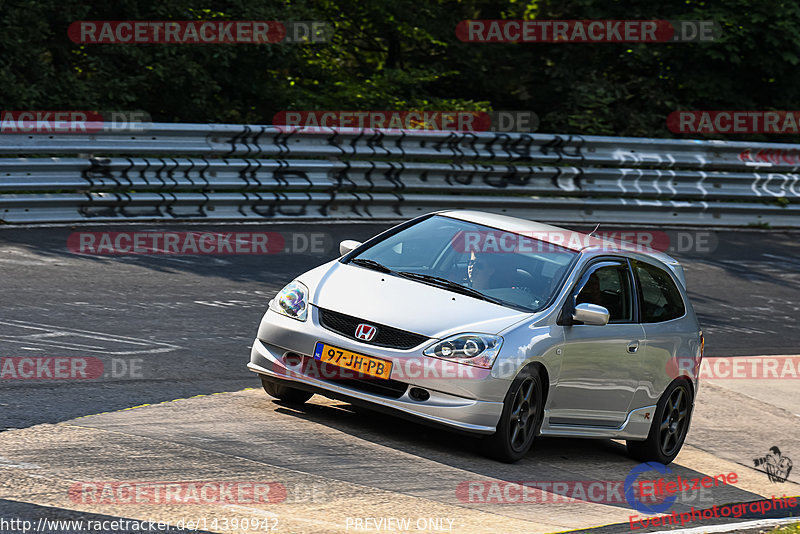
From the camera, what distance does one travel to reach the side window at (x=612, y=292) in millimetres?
8430

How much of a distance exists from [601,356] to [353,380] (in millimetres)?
1829

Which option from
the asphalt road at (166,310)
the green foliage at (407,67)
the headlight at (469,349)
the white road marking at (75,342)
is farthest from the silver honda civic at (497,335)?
the green foliage at (407,67)

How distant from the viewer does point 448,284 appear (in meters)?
8.11

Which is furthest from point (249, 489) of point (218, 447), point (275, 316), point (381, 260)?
point (381, 260)

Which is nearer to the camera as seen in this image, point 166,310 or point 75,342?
point 75,342

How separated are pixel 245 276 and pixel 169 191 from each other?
316cm

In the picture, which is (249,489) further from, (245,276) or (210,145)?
(210,145)

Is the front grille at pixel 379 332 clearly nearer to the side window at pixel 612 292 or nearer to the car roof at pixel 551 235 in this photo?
the side window at pixel 612 292

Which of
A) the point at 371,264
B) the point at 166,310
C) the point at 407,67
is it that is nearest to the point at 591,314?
the point at 371,264

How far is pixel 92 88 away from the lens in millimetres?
18000

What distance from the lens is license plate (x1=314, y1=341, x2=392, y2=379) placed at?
293 inches

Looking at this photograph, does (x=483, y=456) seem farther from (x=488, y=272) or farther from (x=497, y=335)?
(x=488, y=272)

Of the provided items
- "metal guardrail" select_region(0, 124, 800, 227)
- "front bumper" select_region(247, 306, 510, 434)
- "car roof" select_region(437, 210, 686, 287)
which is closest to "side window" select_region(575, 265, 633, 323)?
"car roof" select_region(437, 210, 686, 287)

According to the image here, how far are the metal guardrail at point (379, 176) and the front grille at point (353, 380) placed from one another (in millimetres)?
7043
